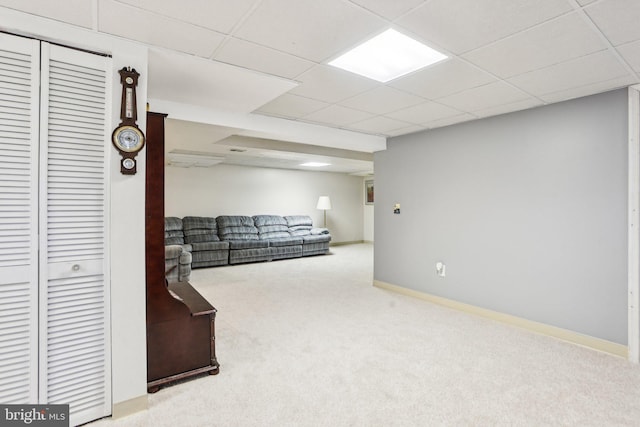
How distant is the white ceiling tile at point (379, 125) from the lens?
3822mm

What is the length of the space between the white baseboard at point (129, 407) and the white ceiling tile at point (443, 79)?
2.84 meters

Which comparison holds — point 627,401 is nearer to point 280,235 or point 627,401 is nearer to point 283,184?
point 280,235

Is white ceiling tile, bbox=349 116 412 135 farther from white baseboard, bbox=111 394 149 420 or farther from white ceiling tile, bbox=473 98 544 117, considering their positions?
white baseboard, bbox=111 394 149 420

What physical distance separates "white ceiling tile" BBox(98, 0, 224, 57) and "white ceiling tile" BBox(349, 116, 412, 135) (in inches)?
85.4

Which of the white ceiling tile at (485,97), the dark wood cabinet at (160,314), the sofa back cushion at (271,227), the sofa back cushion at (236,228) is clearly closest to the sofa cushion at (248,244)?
the sofa back cushion at (236,228)

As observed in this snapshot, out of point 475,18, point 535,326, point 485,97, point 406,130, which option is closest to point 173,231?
point 406,130

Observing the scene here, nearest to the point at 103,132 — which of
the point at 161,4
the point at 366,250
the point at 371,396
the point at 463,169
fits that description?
the point at 161,4

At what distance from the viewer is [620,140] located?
279cm

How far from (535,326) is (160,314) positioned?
3.46 meters

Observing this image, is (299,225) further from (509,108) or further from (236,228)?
(509,108)

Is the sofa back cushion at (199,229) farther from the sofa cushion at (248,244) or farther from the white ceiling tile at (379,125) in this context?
the white ceiling tile at (379,125)

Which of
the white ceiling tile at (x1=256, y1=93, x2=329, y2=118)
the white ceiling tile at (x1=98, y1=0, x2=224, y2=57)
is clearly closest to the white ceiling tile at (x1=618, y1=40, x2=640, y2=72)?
the white ceiling tile at (x1=256, y1=93, x2=329, y2=118)

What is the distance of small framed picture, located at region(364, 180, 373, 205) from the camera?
1056 centimetres

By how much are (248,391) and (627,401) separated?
2.50 meters
